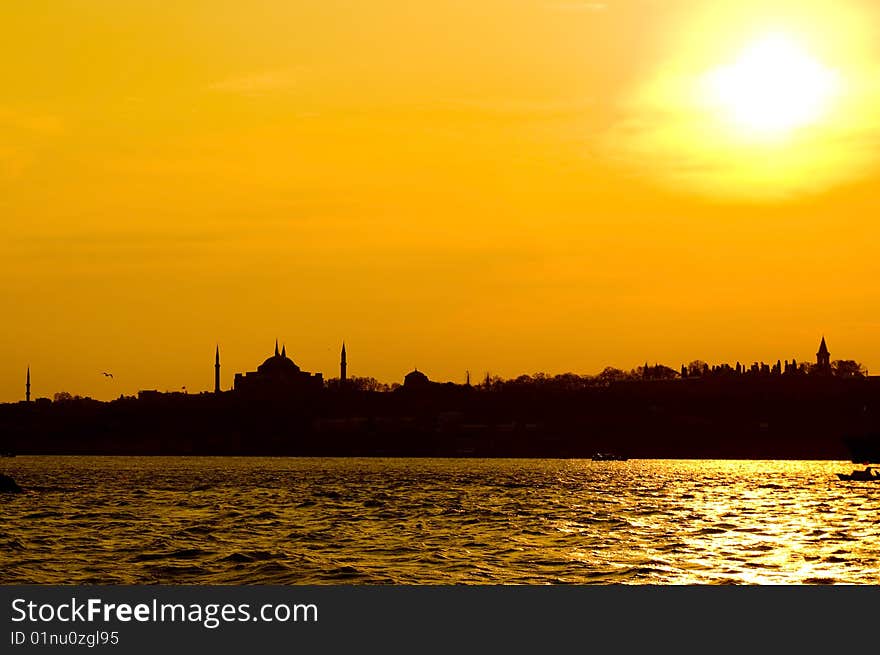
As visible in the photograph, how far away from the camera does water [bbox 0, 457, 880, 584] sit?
→ 38.8 metres

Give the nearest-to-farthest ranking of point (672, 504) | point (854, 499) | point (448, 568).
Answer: point (448, 568), point (672, 504), point (854, 499)

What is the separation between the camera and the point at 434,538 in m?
50.7

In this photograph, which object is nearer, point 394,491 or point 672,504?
point 672,504

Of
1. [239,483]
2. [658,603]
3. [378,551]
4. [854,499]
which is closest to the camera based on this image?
[658,603]

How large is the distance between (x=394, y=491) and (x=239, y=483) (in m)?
19.5

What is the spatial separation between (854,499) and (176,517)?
37.4 meters

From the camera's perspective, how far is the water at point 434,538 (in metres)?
38.8

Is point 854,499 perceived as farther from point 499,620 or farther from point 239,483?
point 499,620

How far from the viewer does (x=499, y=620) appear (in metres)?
22.7

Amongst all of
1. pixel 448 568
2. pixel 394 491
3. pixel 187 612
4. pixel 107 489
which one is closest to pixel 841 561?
pixel 448 568

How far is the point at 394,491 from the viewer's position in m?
95.9

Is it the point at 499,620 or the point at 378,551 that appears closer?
the point at 499,620

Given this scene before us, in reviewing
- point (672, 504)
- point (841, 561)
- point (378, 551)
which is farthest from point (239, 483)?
point (841, 561)

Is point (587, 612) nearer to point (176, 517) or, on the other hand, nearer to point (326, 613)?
point (326, 613)
